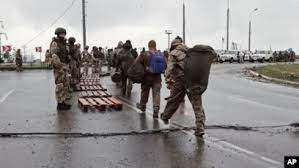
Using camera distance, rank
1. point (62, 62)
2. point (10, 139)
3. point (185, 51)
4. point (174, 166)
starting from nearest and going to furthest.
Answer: point (174, 166), point (10, 139), point (185, 51), point (62, 62)

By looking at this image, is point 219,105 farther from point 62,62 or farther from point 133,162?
point 133,162

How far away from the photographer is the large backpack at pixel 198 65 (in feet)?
32.5

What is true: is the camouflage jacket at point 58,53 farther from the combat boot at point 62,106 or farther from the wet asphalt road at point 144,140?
the wet asphalt road at point 144,140

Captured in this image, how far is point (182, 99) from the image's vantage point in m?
10.8

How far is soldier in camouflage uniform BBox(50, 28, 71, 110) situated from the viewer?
544 inches

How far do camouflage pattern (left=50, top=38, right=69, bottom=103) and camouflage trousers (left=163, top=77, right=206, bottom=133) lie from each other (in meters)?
3.79

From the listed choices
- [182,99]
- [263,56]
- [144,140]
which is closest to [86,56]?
[182,99]

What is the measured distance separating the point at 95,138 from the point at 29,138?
110 centimetres

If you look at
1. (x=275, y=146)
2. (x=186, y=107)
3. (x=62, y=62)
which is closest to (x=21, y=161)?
(x=275, y=146)

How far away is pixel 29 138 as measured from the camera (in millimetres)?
9664

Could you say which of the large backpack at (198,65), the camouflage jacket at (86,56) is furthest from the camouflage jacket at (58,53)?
the camouflage jacket at (86,56)

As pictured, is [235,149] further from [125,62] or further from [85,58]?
[85,58]

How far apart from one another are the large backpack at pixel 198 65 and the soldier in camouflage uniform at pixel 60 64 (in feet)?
15.4

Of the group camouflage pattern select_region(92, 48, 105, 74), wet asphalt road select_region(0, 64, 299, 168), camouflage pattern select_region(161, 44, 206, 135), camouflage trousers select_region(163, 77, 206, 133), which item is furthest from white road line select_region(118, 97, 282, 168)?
camouflage pattern select_region(92, 48, 105, 74)
